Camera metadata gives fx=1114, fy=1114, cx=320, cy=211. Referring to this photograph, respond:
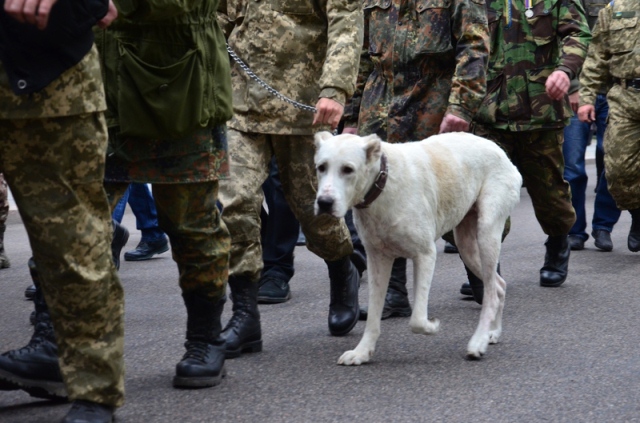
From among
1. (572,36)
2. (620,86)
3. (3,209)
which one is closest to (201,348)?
(572,36)

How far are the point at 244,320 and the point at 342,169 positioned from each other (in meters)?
0.95

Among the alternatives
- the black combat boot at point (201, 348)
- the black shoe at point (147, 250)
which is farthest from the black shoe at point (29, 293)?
the black combat boot at point (201, 348)

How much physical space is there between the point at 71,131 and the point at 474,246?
2857 mm

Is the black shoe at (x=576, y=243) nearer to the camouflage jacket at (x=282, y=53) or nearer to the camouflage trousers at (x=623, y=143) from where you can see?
the camouflage trousers at (x=623, y=143)

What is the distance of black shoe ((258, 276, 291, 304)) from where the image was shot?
6852mm

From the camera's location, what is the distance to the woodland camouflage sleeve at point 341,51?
5168 mm

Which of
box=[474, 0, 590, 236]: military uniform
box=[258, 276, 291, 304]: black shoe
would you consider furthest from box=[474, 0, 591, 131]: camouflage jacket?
box=[258, 276, 291, 304]: black shoe

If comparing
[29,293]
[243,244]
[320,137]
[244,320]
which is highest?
[320,137]

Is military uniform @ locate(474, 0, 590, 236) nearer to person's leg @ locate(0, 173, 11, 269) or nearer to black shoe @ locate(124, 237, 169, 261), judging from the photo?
black shoe @ locate(124, 237, 169, 261)

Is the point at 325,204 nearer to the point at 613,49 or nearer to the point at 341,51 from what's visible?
the point at 341,51

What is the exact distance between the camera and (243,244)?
5.20 metres

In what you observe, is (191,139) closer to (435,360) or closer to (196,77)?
(196,77)

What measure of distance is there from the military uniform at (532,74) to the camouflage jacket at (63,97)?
12.4 ft

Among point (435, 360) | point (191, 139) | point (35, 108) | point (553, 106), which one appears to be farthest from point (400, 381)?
point (553, 106)
